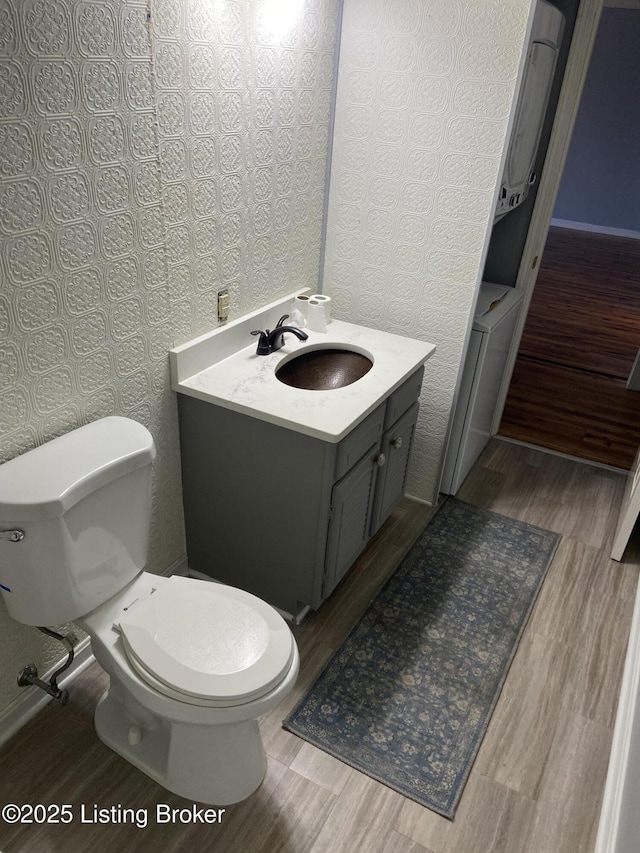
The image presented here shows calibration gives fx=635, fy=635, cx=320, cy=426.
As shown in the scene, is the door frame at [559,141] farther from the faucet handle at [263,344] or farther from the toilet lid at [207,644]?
the toilet lid at [207,644]

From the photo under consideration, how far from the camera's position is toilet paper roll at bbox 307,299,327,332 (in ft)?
7.37

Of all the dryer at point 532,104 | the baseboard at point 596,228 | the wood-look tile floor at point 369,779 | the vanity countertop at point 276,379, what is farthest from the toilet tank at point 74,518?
the baseboard at point 596,228

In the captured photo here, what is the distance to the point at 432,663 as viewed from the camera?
2010mm

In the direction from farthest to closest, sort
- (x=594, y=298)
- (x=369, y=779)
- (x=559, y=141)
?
(x=594, y=298), (x=559, y=141), (x=369, y=779)

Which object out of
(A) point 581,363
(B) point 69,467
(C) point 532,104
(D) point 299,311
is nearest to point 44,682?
(B) point 69,467

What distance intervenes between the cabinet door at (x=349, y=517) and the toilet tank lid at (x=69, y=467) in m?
0.61

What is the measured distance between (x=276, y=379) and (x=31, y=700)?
114 cm

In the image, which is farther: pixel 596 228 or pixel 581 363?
Result: pixel 596 228

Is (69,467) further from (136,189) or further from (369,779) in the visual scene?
(369,779)

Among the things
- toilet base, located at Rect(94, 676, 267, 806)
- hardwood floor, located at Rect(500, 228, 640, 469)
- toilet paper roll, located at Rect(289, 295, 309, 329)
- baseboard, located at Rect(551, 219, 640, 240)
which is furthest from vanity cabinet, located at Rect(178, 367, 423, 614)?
baseboard, located at Rect(551, 219, 640, 240)

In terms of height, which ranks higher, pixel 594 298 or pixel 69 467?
pixel 69 467

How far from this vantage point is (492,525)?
2.66 meters

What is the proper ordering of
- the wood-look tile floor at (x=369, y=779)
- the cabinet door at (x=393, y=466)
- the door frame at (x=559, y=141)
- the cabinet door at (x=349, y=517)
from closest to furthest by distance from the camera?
the wood-look tile floor at (x=369, y=779), the cabinet door at (x=349, y=517), the cabinet door at (x=393, y=466), the door frame at (x=559, y=141)

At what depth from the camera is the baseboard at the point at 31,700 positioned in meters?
1.69
